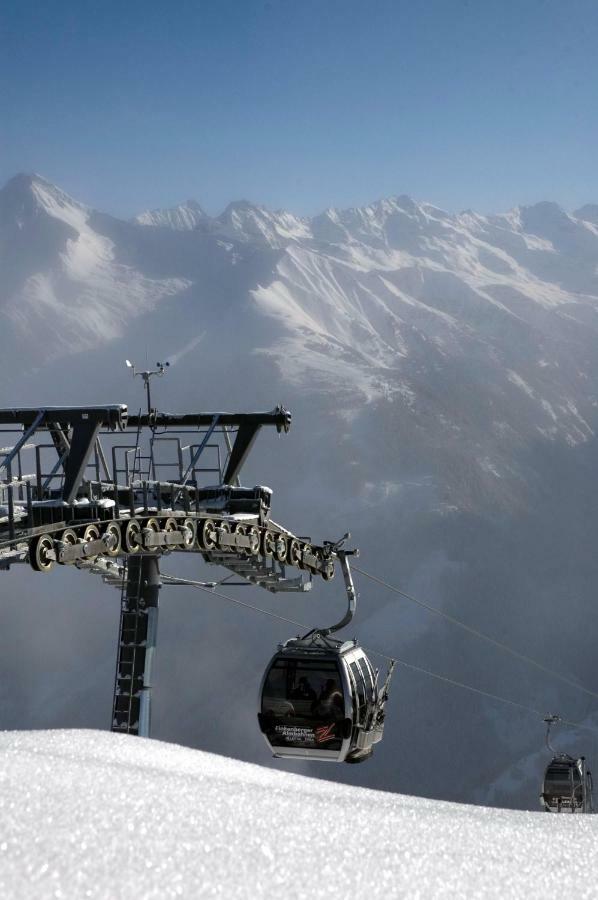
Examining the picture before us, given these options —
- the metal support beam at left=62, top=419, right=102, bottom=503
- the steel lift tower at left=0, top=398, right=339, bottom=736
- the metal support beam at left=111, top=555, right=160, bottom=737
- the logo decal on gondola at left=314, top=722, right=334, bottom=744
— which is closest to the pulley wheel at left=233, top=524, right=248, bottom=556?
the steel lift tower at left=0, top=398, right=339, bottom=736

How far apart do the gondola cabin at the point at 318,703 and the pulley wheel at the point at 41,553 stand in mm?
4911

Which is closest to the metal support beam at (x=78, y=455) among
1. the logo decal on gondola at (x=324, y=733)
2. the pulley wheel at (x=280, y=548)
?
the pulley wheel at (x=280, y=548)

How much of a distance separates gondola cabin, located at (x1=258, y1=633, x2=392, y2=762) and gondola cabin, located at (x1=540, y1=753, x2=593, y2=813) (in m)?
12.6

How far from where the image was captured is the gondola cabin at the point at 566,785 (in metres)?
29.7

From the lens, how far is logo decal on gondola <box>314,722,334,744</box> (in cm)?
1850

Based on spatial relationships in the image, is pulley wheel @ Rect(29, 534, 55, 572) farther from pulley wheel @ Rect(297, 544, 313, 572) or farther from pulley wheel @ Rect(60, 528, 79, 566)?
pulley wheel @ Rect(297, 544, 313, 572)

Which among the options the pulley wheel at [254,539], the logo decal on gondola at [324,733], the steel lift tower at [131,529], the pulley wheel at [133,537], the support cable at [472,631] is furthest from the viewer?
the support cable at [472,631]

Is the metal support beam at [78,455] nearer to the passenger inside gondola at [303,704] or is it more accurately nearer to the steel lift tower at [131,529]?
the steel lift tower at [131,529]

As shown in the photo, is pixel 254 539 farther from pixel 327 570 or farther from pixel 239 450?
pixel 239 450

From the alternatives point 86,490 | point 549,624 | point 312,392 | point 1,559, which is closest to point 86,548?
point 1,559

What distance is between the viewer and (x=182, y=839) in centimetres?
242

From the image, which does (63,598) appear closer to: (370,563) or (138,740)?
(370,563)

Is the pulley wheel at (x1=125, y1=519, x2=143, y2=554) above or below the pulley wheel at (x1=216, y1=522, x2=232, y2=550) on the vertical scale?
below

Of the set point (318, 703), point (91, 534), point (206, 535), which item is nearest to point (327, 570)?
point (206, 535)
